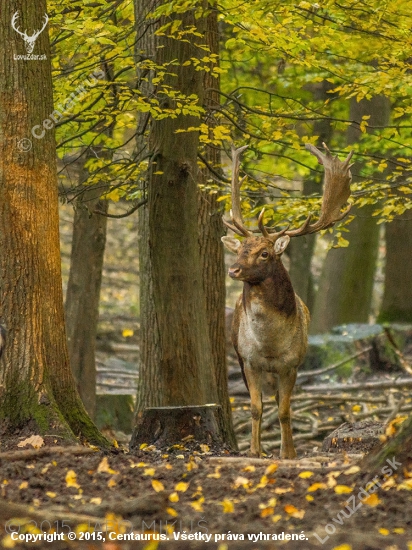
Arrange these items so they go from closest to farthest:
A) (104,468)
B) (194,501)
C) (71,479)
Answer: (194,501), (71,479), (104,468)

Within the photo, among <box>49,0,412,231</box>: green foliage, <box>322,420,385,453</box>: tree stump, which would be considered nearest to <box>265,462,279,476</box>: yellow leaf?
<box>322,420,385,453</box>: tree stump

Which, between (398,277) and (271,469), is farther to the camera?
(398,277)

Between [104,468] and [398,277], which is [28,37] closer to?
[104,468]

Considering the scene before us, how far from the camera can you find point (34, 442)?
8008 mm

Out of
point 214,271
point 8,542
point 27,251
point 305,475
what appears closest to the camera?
point 8,542

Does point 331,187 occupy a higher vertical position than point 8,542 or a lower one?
higher

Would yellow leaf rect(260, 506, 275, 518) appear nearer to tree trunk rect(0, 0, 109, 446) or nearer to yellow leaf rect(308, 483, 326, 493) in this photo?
yellow leaf rect(308, 483, 326, 493)

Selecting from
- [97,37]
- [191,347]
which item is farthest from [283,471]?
[97,37]

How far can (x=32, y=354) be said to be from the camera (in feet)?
27.6

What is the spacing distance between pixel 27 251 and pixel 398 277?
1245 cm

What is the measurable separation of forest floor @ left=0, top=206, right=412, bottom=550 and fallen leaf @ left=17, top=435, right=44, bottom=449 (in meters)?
0.03

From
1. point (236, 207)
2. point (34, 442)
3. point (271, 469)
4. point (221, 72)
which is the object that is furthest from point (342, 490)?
point (221, 72)

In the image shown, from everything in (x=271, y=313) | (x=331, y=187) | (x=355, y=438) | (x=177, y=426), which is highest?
(x=331, y=187)

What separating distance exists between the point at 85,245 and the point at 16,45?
6.71 meters
